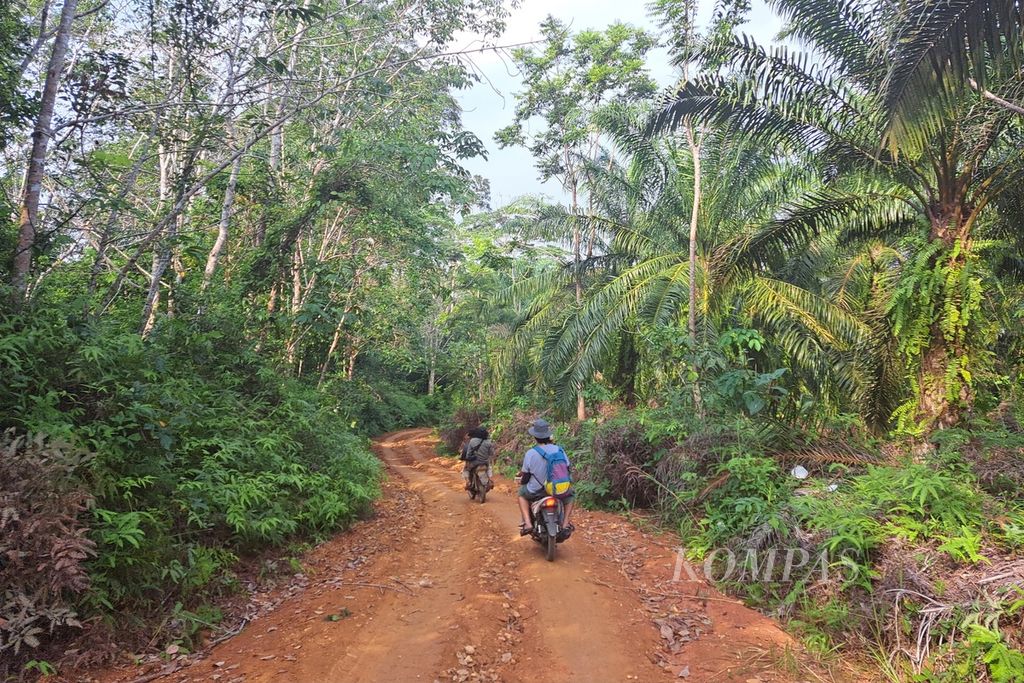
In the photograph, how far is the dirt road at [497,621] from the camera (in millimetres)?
4133

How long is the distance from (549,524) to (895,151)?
5513mm

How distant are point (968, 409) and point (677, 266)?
6125 mm

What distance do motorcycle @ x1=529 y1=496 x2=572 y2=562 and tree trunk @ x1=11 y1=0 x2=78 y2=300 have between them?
5.91 m

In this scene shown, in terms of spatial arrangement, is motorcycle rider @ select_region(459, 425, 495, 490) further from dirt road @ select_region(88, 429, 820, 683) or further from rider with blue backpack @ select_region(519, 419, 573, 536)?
rider with blue backpack @ select_region(519, 419, 573, 536)

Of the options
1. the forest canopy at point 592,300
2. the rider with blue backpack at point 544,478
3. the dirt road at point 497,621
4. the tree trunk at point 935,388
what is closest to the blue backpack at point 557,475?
the rider with blue backpack at point 544,478

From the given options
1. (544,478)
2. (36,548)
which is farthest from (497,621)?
(36,548)

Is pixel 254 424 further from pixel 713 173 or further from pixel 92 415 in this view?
pixel 713 173

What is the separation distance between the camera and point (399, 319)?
19.9m

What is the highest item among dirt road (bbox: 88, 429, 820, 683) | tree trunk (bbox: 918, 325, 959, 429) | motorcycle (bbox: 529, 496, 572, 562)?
tree trunk (bbox: 918, 325, 959, 429)

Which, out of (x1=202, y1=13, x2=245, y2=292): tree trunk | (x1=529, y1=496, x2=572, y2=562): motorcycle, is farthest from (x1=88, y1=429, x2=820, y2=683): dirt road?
(x1=202, y1=13, x2=245, y2=292): tree trunk

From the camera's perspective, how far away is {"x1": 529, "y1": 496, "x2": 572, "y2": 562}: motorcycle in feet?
21.0

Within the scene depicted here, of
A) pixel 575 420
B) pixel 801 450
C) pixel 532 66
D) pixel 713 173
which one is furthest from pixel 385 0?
pixel 801 450

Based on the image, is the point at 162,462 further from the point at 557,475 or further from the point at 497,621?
the point at 557,475

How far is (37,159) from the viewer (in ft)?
19.8
